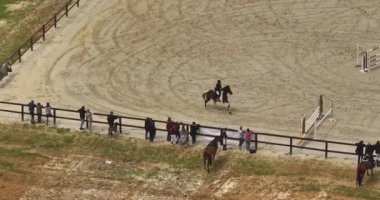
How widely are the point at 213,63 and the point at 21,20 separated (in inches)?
622

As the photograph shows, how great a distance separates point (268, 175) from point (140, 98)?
11.5m

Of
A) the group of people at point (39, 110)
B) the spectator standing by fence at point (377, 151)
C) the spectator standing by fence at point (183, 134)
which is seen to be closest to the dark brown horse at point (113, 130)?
the spectator standing by fence at point (183, 134)

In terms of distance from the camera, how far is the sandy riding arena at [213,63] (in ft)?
141

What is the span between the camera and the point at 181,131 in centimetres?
3809

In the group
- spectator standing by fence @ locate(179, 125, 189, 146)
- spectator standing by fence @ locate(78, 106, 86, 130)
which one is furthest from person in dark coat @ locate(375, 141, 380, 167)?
spectator standing by fence @ locate(78, 106, 86, 130)

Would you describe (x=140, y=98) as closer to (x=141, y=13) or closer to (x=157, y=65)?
(x=157, y=65)

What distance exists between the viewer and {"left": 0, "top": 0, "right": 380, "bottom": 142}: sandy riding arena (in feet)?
141

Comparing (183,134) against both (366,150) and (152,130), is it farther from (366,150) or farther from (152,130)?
(366,150)

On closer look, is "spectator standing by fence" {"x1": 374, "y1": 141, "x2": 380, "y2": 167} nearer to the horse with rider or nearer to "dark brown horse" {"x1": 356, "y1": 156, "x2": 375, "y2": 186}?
"dark brown horse" {"x1": 356, "y1": 156, "x2": 375, "y2": 186}

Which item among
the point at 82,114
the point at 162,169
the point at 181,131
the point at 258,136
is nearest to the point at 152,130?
the point at 181,131

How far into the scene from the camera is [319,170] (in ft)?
116

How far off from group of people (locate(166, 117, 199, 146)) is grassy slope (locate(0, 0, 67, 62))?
1814cm

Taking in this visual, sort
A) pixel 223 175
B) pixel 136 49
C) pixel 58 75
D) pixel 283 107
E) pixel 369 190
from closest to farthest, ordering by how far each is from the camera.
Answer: pixel 369 190, pixel 223 175, pixel 283 107, pixel 58 75, pixel 136 49

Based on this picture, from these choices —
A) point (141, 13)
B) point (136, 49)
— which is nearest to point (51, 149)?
point (136, 49)
